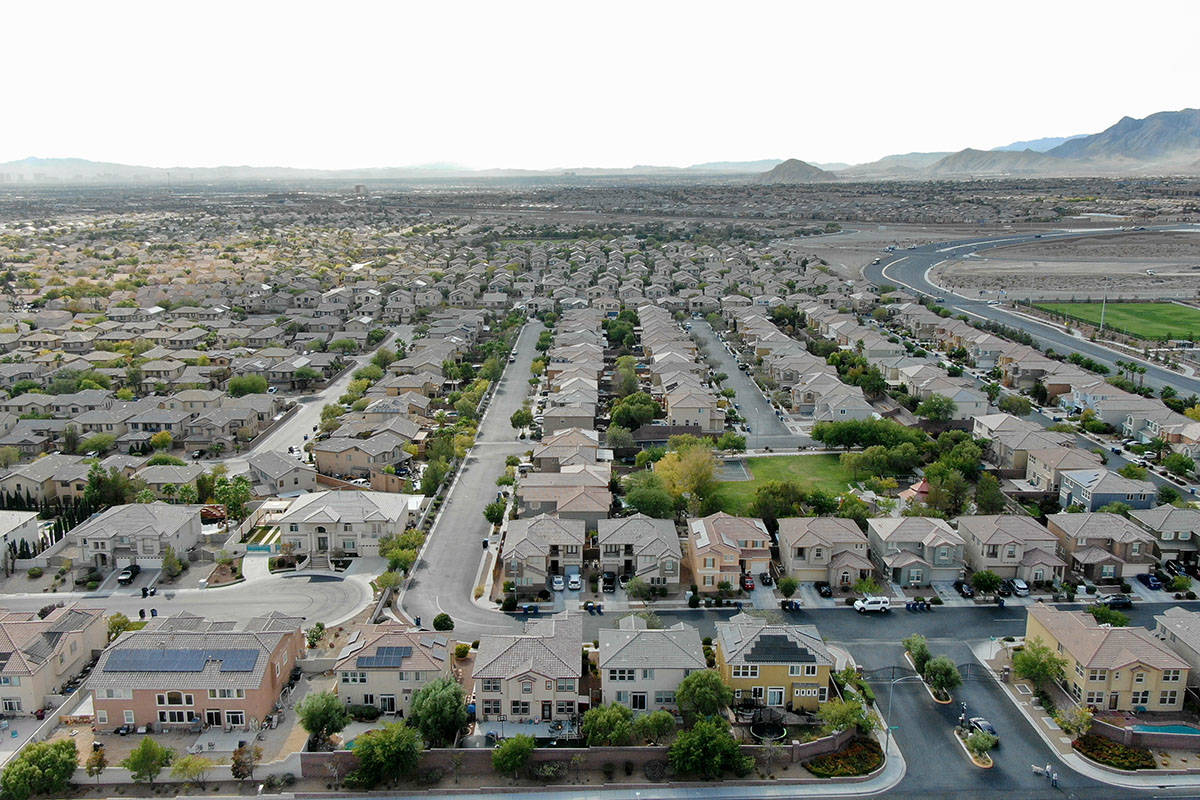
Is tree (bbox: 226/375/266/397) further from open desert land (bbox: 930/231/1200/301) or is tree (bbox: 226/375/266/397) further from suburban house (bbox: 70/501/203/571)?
open desert land (bbox: 930/231/1200/301)

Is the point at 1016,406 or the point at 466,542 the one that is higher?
the point at 1016,406

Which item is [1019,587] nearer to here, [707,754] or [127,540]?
[707,754]

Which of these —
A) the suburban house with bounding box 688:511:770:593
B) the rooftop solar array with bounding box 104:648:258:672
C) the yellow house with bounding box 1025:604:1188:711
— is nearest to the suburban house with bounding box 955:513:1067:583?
the yellow house with bounding box 1025:604:1188:711

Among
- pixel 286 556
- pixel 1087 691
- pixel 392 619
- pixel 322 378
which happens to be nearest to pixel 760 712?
pixel 1087 691

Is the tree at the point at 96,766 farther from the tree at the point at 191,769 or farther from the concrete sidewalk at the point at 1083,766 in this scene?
the concrete sidewalk at the point at 1083,766

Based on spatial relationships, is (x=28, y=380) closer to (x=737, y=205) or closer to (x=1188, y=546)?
(x=1188, y=546)

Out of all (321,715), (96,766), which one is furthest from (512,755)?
(96,766)
